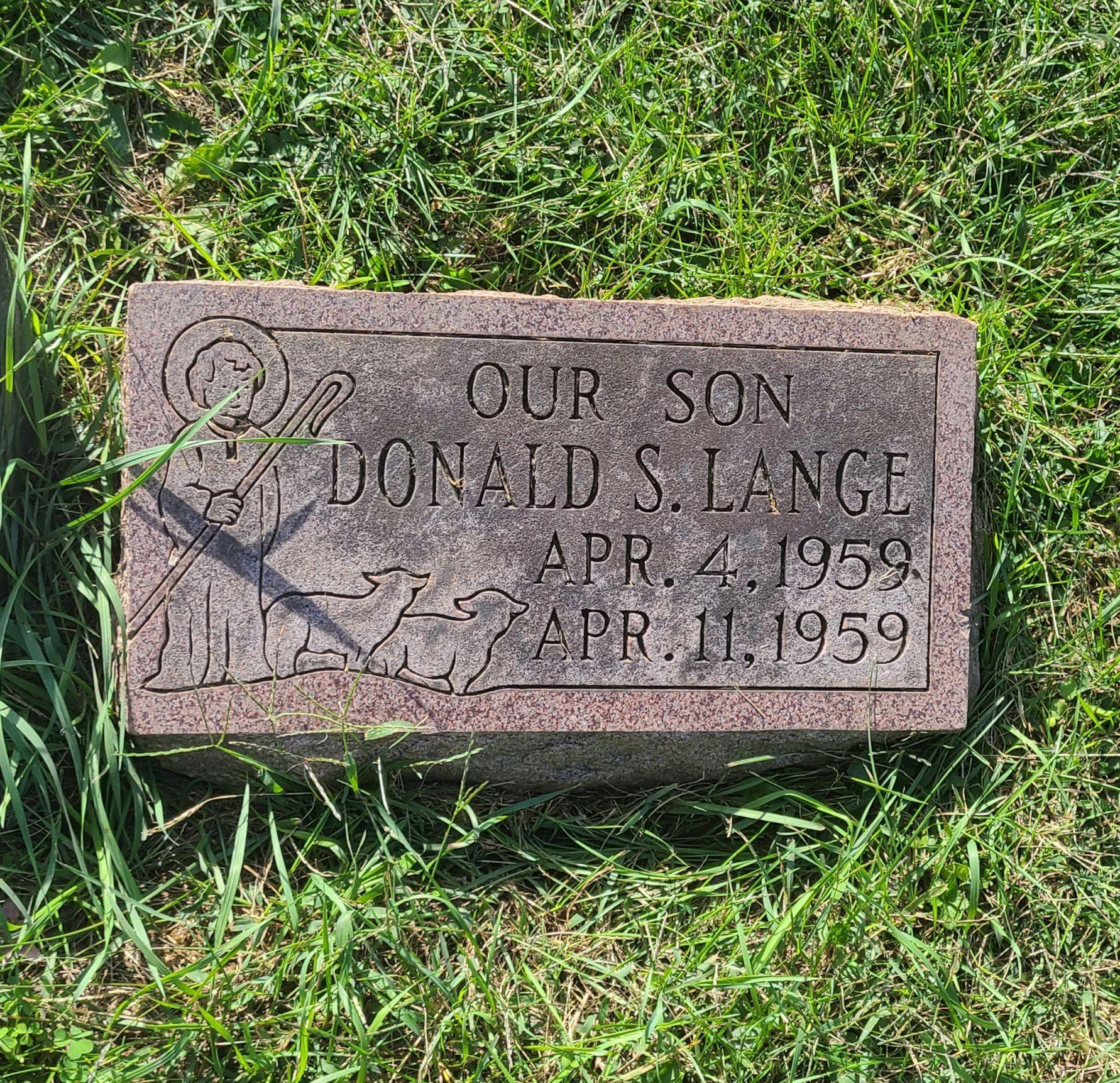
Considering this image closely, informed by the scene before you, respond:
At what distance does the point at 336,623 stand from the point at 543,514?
1.80 feet

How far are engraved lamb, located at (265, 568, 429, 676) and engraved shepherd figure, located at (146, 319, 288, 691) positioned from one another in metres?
0.04

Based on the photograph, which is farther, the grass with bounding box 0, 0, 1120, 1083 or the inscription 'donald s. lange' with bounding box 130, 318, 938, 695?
the grass with bounding box 0, 0, 1120, 1083

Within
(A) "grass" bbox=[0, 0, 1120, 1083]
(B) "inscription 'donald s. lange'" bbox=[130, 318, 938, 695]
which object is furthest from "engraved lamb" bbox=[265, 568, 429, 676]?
(A) "grass" bbox=[0, 0, 1120, 1083]

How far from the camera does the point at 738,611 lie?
2.37m

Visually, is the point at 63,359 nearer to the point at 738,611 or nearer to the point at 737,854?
the point at 738,611

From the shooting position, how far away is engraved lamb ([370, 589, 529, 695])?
2311mm

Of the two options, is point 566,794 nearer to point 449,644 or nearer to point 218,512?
point 449,644

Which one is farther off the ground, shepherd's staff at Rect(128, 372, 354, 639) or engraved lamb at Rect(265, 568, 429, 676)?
shepherd's staff at Rect(128, 372, 354, 639)

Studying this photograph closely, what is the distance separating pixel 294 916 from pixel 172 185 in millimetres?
1968

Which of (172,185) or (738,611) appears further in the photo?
(172,185)

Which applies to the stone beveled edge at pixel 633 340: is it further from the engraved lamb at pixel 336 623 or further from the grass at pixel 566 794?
the grass at pixel 566 794

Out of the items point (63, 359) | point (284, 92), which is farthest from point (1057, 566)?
point (63, 359)

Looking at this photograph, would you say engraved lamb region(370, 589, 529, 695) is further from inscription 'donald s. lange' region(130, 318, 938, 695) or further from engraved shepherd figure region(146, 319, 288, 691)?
engraved shepherd figure region(146, 319, 288, 691)

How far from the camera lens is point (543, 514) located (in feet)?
7.67
